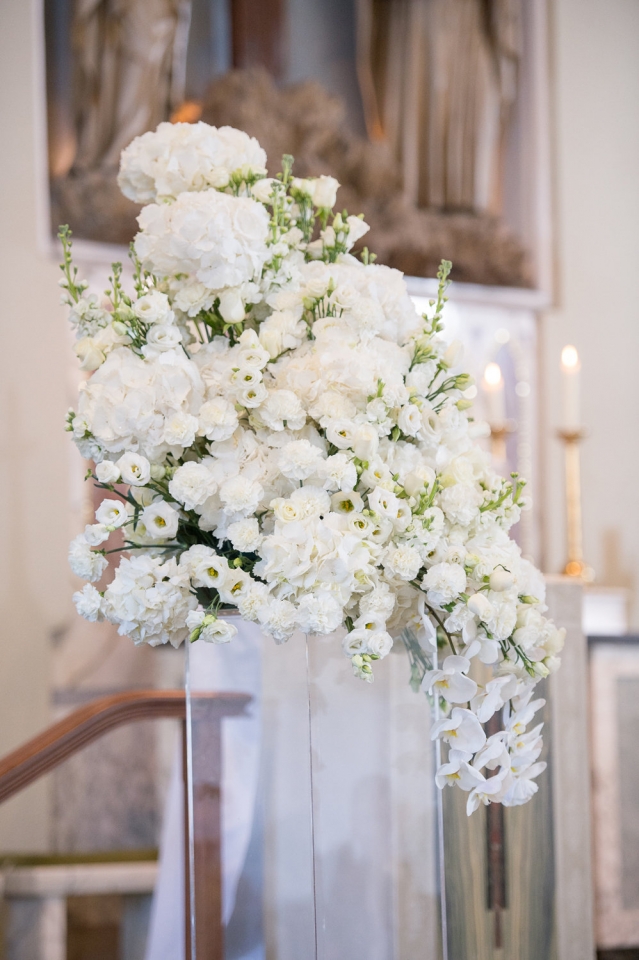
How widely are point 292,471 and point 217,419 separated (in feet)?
0.32

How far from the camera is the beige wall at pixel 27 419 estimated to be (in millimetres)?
3623

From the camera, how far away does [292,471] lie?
3.54 feet

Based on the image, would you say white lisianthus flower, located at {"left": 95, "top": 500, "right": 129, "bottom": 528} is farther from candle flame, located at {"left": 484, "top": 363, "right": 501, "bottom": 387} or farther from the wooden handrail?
candle flame, located at {"left": 484, "top": 363, "right": 501, "bottom": 387}

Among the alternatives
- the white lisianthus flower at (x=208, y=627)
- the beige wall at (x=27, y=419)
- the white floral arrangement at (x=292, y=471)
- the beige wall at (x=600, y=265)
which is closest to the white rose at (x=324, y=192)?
the white floral arrangement at (x=292, y=471)

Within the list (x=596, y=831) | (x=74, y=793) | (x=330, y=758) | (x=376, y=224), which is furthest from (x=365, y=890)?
(x=376, y=224)

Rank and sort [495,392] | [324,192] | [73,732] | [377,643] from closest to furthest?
[377,643] → [324,192] → [73,732] → [495,392]

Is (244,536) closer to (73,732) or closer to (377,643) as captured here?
(377,643)

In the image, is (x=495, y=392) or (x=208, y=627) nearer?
(x=208, y=627)

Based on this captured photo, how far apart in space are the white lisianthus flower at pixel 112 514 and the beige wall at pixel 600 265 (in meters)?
3.73

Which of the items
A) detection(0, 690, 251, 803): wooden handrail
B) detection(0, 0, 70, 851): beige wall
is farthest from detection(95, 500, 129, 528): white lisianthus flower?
detection(0, 0, 70, 851): beige wall

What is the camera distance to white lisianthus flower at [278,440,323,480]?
3.52ft

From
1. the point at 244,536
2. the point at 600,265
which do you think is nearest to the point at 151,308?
the point at 244,536

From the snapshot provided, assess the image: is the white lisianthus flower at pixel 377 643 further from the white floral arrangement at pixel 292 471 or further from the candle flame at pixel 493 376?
the candle flame at pixel 493 376

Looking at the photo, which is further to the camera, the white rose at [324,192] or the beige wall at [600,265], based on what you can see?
the beige wall at [600,265]
